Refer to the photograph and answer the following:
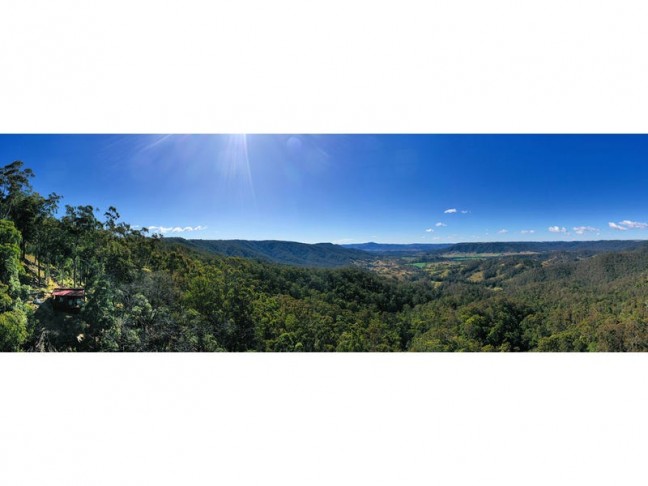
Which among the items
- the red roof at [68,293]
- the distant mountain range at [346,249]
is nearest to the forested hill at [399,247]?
the distant mountain range at [346,249]

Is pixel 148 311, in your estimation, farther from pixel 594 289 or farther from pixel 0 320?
pixel 594 289

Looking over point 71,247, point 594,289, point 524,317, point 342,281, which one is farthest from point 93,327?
point 594,289

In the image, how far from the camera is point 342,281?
7.80m

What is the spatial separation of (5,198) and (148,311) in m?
2.86

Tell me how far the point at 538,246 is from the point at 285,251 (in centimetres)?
576

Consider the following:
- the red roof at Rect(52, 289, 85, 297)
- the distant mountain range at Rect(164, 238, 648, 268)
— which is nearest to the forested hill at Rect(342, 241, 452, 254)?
the distant mountain range at Rect(164, 238, 648, 268)

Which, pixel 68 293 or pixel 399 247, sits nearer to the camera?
pixel 68 293

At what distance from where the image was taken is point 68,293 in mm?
5121

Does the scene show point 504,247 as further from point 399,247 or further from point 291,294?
point 291,294

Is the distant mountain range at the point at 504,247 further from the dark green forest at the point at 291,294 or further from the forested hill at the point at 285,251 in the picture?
the forested hill at the point at 285,251

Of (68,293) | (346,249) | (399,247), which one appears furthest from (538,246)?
(68,293)

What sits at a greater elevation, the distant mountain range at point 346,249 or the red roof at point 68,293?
the distant mountain range at point 346,249

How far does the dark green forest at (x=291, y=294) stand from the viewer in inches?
196

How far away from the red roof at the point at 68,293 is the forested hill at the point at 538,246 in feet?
23.3
